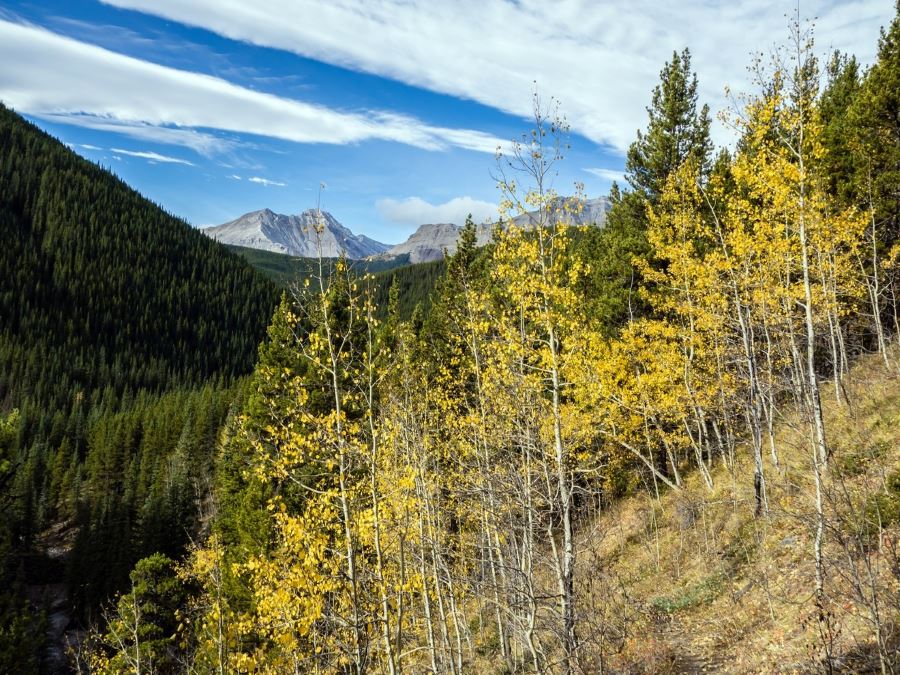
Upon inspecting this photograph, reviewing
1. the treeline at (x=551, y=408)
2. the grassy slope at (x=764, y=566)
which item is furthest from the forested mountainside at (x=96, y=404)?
the grassy slope at (x=764, y=566)

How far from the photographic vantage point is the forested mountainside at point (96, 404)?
52844 mm

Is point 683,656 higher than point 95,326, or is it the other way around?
point 95,326

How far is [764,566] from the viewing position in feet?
39.2

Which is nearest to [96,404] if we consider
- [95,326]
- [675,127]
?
[95,326]

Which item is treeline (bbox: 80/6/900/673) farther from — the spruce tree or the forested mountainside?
the forested mountainside

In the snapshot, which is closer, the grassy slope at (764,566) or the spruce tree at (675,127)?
the grassy slope at (764,566)

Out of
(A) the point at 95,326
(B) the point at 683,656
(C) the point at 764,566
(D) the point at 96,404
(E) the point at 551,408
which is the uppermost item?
(A) the point at 95,326

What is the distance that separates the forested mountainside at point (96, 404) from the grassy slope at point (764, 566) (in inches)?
961

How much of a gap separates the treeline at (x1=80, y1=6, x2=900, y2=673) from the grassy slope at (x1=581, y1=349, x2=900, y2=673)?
346 mm

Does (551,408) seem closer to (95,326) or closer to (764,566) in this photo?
(764,566)

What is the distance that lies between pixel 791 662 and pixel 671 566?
325 inches

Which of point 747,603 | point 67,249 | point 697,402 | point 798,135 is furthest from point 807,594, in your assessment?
point 67,249

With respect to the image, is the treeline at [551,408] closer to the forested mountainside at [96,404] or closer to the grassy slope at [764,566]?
the grassy slope at [764,566]

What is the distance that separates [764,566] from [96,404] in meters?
146
